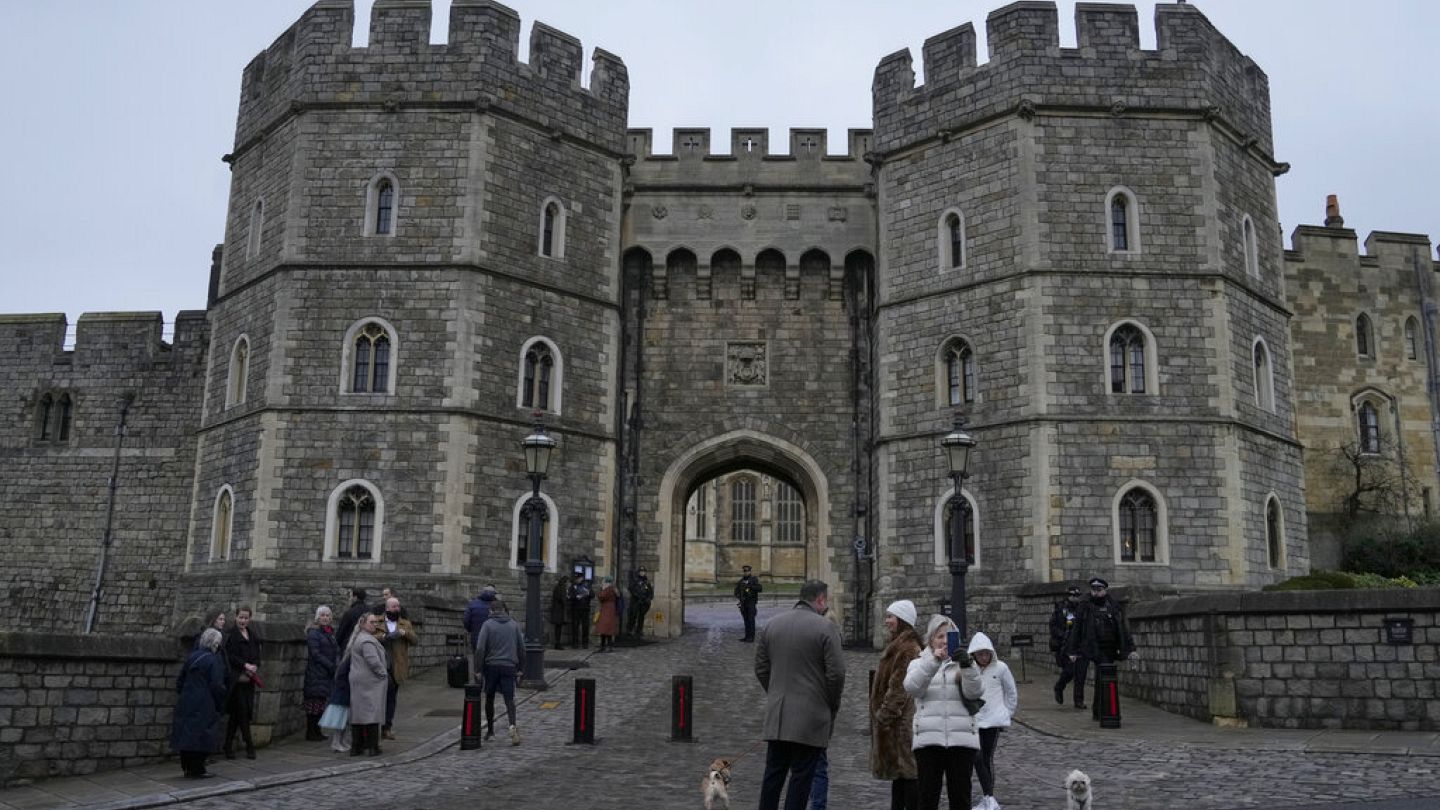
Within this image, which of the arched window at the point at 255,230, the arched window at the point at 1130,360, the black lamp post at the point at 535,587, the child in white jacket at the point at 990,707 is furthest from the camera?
the arched window at the point at 255,230

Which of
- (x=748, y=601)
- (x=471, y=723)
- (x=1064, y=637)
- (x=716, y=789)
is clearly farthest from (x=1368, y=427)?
(x=716, y=789)

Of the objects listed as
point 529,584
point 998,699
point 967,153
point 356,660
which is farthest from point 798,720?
point 967,153

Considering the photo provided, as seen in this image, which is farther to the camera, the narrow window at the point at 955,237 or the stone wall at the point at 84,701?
the narrow window at the point at 955,237

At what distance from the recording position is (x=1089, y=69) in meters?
22.7

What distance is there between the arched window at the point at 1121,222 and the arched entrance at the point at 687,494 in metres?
7.07

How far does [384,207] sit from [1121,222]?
13364 mm

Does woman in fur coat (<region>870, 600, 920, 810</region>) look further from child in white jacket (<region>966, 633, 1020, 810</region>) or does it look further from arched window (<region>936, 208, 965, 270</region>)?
arched window (<region>936, 208, 965, 270</region>)

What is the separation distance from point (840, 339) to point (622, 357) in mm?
4465

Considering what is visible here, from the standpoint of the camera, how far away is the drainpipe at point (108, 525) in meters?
27.2

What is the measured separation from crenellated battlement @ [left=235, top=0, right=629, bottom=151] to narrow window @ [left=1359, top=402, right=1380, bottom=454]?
19.2 meters

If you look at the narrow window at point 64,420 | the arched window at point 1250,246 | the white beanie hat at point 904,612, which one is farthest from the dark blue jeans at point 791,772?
the narrow window at point 64,420

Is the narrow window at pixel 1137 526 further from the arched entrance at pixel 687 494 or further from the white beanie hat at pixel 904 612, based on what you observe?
the white beanie hat at pixel 904 612

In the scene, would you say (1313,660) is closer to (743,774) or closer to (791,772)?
(743,774)

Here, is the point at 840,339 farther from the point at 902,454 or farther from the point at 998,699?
the point at 998,699
